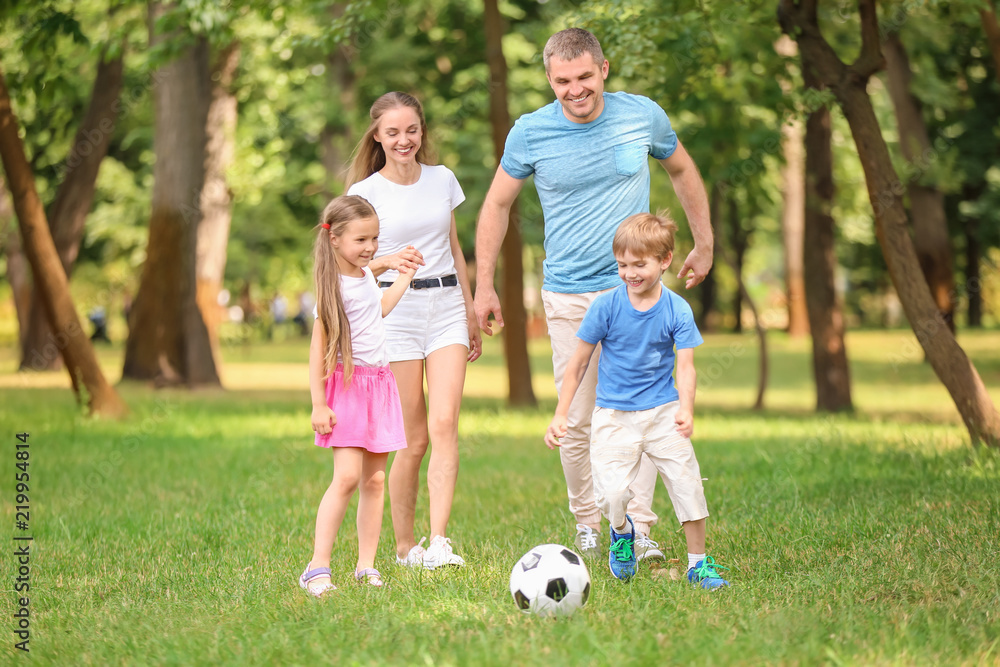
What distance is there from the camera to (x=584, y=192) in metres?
5.32

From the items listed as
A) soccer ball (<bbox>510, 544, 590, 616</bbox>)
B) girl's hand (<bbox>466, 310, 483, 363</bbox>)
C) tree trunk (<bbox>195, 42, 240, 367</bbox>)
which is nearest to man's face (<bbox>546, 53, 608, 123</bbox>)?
girl's hand (<bbox>466, 310, 483, 363</bbox>)

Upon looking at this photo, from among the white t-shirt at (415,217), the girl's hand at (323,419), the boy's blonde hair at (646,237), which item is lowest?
the girl's hand at (323,419)

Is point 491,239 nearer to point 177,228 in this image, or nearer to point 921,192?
point 177,228

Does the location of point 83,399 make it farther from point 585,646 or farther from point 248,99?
point 248,99

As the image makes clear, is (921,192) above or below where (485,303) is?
above

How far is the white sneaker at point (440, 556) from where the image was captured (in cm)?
525

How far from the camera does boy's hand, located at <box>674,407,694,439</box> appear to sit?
15.3 ft

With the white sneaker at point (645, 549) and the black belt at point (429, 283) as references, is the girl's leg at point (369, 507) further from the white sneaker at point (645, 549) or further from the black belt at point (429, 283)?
the white sneaker at point (645, 549)

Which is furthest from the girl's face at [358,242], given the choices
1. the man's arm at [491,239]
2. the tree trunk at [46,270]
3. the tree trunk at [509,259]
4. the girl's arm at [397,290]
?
the tree trunk at [509,259]

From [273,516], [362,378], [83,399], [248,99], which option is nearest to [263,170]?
[248,99]

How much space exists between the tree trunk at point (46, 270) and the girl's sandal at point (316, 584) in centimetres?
761

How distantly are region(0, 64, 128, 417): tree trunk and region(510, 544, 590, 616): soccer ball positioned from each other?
28.2 feet

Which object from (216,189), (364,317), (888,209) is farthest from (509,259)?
(364,317)

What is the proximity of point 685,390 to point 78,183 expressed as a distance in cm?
1769
